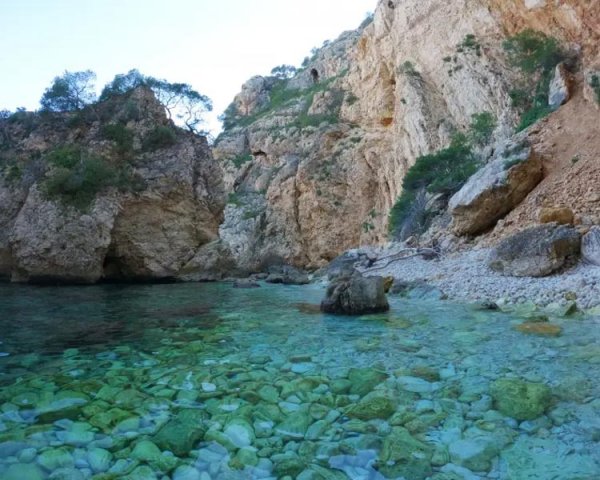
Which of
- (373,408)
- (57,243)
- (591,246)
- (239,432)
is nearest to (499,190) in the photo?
(591,246)

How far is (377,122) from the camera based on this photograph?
4125 centimetres

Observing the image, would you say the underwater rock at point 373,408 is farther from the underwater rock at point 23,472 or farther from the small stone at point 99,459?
the underwater rock at point 23,472

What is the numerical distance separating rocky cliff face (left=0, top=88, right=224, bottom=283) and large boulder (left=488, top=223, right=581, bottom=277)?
15344mm

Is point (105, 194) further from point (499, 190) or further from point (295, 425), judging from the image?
point (295, 425)

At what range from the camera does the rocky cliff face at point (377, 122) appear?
26.9 metres

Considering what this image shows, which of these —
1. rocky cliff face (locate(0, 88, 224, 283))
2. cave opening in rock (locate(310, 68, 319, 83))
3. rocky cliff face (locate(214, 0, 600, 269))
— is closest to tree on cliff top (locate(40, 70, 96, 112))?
rocky cliff face (locate(0, 88, 224, 283))

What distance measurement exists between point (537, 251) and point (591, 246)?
3.57 ft

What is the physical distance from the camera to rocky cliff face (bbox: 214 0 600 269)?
2691 cm

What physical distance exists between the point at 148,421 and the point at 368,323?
4623 mm

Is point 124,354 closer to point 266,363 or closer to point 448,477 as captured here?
point 266,363

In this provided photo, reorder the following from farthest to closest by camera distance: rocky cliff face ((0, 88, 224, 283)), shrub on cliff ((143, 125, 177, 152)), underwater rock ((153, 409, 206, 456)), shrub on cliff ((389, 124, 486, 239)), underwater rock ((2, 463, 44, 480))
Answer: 1. shrub on cliff ((389, 124, 486, 239))
2. shrub on cliff ((143, 125, 177, 152))
3. rocky cliff face ((0, 88, 224, 283))
4. underwater rock ((153, 409, 206, 456))
5. underwater rock ((2, 463, 44, 480))

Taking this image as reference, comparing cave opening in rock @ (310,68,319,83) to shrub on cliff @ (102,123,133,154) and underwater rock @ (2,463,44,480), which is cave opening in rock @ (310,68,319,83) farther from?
underwater rock @ (2,463,44,480)

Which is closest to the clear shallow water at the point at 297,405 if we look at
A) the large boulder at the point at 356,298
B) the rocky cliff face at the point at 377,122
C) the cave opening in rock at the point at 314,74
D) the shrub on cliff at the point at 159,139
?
the large boulder at the point at 356,298

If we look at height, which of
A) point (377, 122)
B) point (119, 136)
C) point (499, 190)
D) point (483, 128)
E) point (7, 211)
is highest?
point (377, 122)
